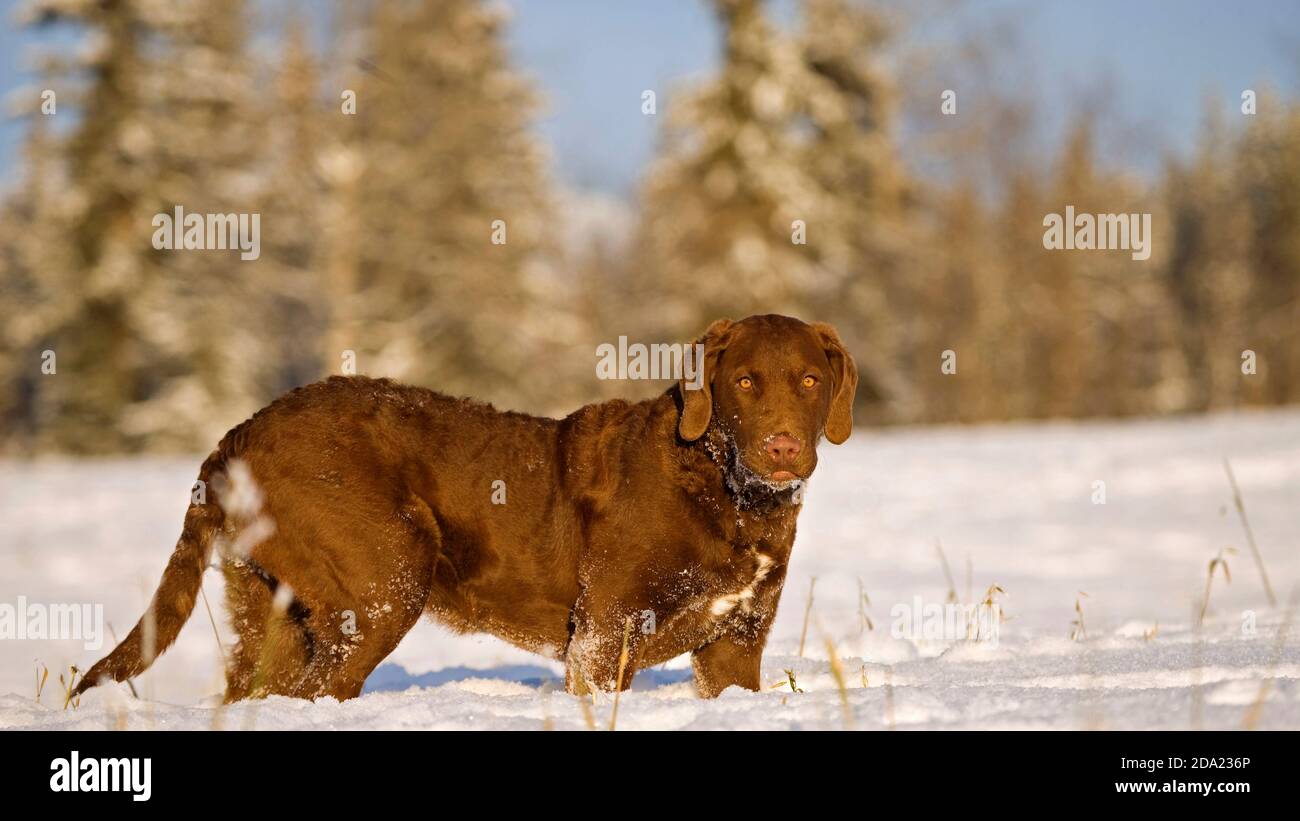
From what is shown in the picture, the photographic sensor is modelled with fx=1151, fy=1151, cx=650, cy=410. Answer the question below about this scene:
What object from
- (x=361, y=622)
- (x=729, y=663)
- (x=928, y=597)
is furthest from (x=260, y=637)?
(x=928, y=597)

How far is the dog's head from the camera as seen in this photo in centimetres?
424

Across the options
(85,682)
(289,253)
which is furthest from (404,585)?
(289,253)

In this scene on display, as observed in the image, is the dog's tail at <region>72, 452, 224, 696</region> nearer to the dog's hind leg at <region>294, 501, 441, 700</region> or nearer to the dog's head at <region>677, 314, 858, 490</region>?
the dog's hind leg at <region>294, 501, 441, 700</region>

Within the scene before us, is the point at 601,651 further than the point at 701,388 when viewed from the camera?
No

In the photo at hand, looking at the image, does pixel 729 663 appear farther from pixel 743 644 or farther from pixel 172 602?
pixel 172 602

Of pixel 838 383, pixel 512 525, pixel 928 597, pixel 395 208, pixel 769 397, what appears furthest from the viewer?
pixel 395 208

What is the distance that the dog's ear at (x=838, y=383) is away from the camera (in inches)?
186

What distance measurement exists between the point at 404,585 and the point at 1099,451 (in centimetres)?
1408

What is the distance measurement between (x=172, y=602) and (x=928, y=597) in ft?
20.9

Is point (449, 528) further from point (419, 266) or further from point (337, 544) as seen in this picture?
point (419, 266)

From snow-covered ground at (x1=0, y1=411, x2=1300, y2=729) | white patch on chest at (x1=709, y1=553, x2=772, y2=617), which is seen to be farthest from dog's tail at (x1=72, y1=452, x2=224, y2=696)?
white patch on chest at (x1=709, y1=553, x2=772, y2=617)

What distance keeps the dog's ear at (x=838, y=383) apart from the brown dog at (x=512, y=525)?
0.02 metres

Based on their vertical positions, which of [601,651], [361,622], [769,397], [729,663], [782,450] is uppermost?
[769,397]

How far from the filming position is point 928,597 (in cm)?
916
